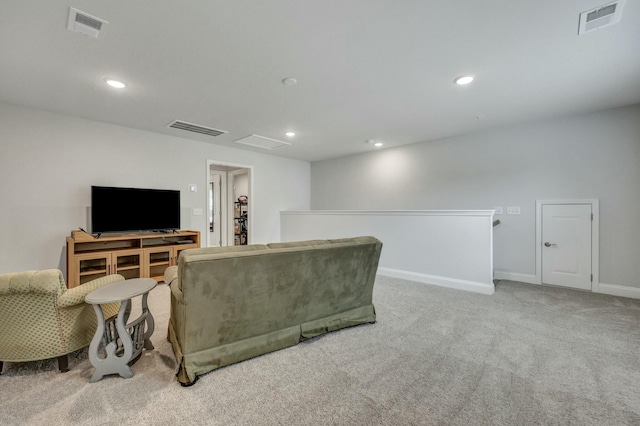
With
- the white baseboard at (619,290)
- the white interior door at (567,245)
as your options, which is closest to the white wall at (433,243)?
the white interior door at (567,245)

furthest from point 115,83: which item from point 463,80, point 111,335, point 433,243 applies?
point 433,243

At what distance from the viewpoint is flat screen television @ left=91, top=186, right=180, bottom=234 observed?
3.86 meters

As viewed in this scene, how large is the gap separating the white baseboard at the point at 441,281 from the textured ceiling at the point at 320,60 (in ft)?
7.84

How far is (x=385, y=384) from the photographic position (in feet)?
5.88

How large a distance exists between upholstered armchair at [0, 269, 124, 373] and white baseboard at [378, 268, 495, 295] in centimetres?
408

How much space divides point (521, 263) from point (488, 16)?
3848 millimetres

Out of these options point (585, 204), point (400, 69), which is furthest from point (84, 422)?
point (585, 204)

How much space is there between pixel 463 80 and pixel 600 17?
1019mm

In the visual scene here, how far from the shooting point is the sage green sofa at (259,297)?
5.94 feet

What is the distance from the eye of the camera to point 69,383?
1775 mm

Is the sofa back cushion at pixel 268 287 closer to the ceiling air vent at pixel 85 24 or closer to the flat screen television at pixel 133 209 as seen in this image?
the ceiling air vent at pixel 85 24

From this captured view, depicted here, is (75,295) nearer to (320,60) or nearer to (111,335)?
(111,335)

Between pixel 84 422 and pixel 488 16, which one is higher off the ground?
pixel 488 16

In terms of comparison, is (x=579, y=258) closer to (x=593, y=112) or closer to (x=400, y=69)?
(x=593, y=112)
